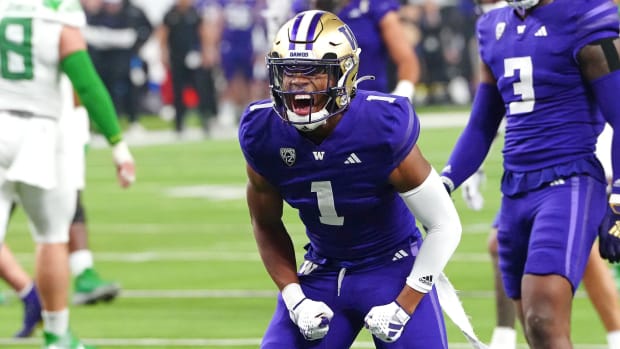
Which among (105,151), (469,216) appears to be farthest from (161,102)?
(469,216)

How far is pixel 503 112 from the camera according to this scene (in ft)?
20.5

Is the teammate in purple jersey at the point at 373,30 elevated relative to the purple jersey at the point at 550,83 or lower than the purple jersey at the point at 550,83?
lower

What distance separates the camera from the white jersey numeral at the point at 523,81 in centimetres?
589

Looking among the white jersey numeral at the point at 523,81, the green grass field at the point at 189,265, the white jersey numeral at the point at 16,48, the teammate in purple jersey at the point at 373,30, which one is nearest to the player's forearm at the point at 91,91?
the white jersey numeral at the point at 16,48

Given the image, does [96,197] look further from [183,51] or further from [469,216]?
[183,51]

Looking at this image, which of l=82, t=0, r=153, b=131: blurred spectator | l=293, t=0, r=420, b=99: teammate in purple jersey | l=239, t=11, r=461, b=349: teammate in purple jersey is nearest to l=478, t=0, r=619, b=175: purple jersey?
l=239, t=11, r=461, b=349: teammate in purple jersey

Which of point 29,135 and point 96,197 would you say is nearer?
point 29,135

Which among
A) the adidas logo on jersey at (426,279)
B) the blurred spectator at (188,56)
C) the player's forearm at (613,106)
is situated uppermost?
the player's forearm at (613,106)

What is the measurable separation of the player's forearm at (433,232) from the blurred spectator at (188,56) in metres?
19.0

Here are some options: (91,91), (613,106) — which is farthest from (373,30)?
(613,106)

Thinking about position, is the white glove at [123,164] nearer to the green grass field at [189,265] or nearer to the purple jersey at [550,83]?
the green grass field at [189,265]

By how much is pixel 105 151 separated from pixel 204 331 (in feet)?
46.3

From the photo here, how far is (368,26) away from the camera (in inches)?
352

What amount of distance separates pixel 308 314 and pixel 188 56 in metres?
19.5
